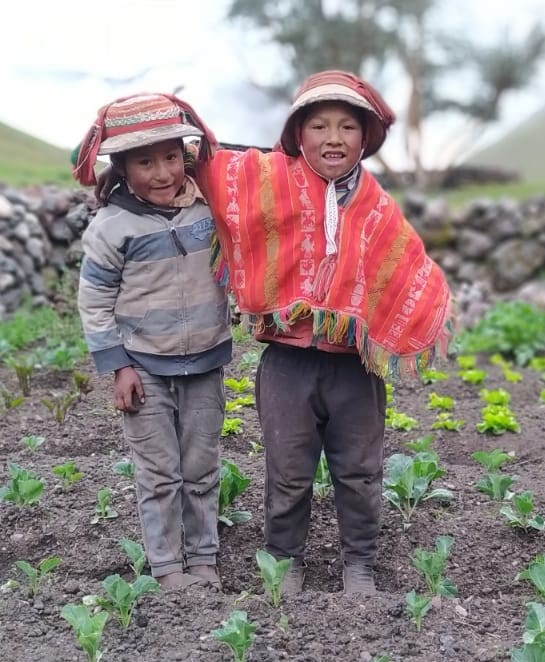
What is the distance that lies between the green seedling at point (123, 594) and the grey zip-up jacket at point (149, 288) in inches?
25.2

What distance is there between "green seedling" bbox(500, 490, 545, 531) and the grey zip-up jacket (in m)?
1.25

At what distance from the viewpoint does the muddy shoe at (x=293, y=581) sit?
9.86 ft

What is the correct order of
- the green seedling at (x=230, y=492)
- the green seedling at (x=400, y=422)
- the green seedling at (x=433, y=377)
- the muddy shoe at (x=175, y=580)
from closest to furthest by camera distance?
1. the muddy shoe at (x=175, y=580)
2. the green seedling at (x=230, y=492)
3. the green seedling at (x=400, y=422)
4. the green seedling at (x=433, y=377)

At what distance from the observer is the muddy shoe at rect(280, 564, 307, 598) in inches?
118

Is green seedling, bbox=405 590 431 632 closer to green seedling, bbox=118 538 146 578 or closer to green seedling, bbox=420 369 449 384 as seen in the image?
green seedling, bbox=118 538 146 578

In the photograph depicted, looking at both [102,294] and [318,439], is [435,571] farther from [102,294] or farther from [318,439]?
[102,294]

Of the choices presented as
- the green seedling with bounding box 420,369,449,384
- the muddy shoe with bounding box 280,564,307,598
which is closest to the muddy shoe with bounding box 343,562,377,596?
the muddy shoe with bounding box 280,564,307,598

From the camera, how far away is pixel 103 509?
3.42 meters

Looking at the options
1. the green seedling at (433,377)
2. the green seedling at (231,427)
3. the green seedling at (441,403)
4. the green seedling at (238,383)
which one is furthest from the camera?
the green seedling at (433,377)

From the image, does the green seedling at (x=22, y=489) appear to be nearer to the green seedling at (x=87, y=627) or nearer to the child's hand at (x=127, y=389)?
the child's hand at (x=127, y=389)

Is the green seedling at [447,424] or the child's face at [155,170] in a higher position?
the child's face at [155,170]

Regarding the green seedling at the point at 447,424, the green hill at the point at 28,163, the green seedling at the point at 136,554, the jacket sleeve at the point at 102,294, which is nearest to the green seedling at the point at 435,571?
the green seedling at the point at 136,554

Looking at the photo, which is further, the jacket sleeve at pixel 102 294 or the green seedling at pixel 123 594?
the jacket sleeve at pixel 102 294

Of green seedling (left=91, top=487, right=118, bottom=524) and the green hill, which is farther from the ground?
the green hill
